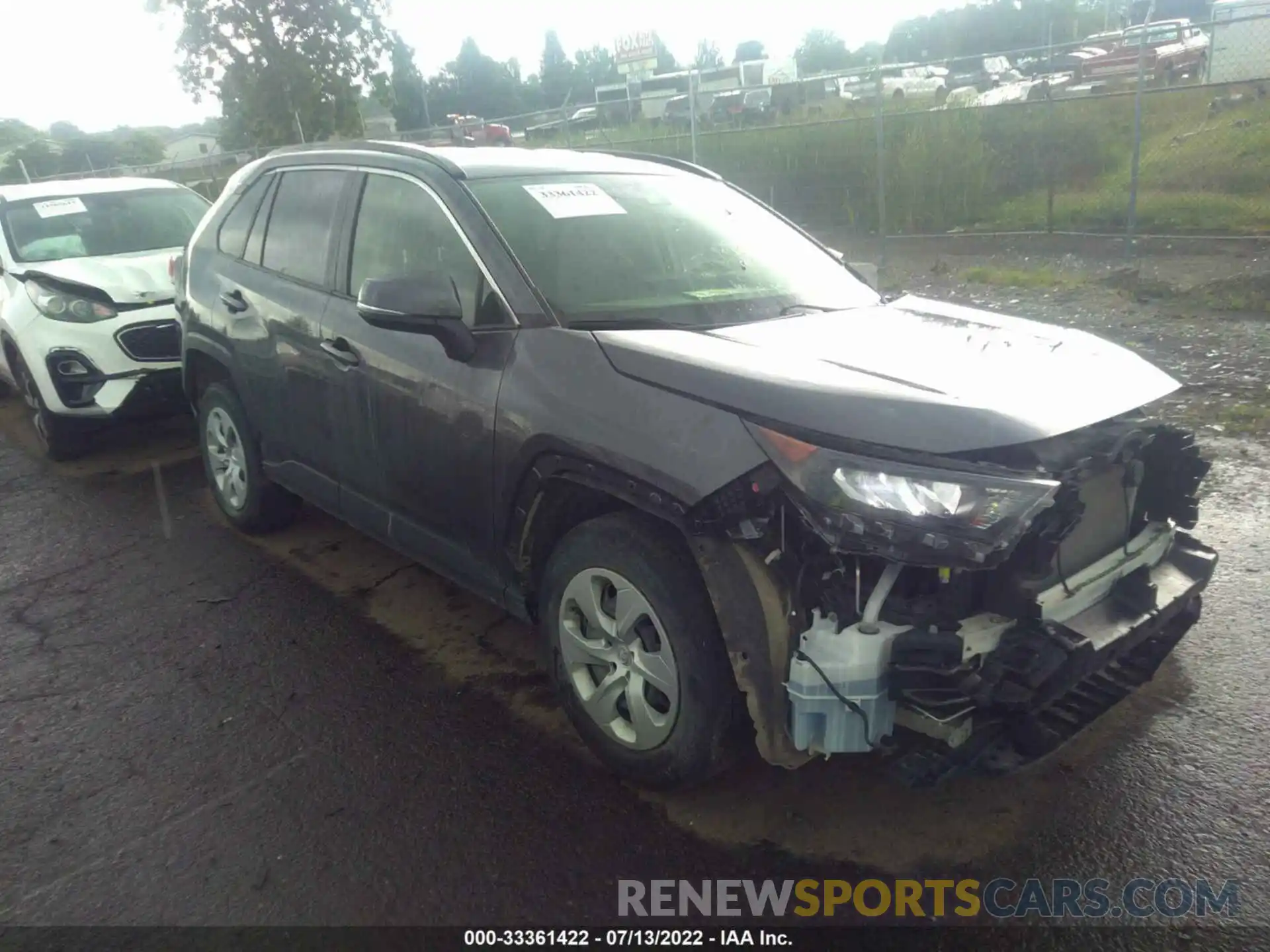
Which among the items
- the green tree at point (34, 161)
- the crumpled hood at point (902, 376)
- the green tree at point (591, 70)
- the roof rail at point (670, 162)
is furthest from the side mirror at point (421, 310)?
the green tree at point (591, 70)

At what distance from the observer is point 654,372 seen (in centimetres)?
278

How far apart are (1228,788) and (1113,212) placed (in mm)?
11766

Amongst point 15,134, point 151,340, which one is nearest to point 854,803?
point 151,340

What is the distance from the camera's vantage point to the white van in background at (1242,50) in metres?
13.0

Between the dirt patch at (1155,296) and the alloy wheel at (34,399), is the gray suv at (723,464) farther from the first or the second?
the alloy wheel at (34,399)

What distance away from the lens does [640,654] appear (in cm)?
282

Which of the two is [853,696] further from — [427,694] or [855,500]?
[427,694]

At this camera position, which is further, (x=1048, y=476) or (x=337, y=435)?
(x=337, y=435)

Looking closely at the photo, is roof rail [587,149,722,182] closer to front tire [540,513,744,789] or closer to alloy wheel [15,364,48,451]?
front tire [540,513,744,789]

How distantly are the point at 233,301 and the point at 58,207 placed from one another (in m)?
3.96

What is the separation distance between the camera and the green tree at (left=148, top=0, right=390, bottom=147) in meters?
23.7

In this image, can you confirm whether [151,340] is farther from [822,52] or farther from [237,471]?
[822,52]

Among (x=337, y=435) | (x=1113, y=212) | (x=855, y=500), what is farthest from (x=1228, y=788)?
(x=1113, y=212)

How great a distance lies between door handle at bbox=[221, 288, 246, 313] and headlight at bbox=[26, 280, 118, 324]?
2.19 m
